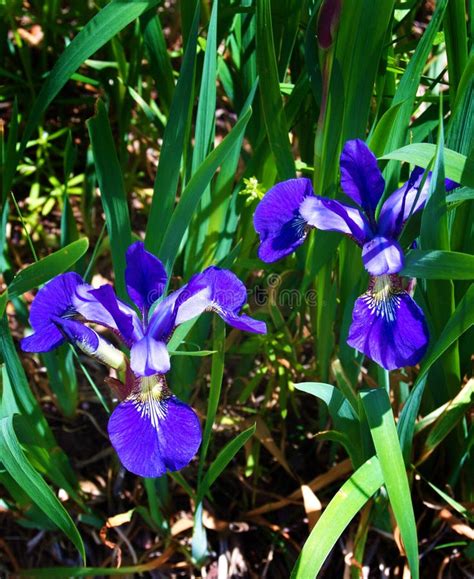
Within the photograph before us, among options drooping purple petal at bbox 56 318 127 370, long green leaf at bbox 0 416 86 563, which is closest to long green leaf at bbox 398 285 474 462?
drooping purple petal at bbox 56 318 127 370

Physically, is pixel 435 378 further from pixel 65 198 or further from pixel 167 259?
pixel 65 198

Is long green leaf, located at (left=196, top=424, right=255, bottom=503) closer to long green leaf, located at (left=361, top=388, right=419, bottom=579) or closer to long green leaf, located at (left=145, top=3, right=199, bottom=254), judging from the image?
long green leaf, located at (left=361, top=388, right=419, bottom=579)

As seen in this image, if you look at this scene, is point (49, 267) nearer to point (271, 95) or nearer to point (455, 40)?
point (271, 95)

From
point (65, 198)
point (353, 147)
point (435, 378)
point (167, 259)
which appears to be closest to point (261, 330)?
point (167, 259)

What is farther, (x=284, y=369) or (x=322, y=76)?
(x=284, y=369)

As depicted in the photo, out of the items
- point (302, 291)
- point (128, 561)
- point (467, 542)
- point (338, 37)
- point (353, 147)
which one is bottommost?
point (128, 561)

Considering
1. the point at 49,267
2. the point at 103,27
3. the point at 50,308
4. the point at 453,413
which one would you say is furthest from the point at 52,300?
the point at 453,413
